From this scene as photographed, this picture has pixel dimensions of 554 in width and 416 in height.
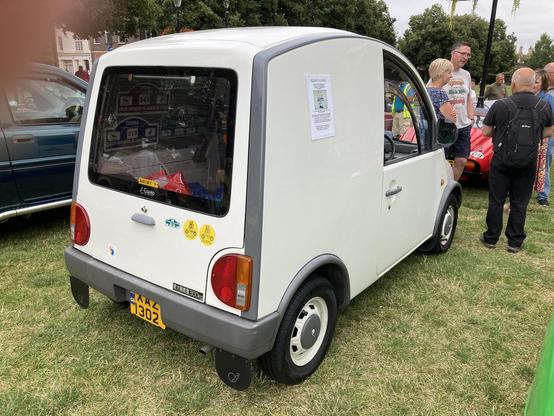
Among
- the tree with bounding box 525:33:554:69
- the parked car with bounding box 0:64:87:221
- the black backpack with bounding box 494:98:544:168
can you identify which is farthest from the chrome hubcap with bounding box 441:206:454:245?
the tree with bounding box 525:33:554:69

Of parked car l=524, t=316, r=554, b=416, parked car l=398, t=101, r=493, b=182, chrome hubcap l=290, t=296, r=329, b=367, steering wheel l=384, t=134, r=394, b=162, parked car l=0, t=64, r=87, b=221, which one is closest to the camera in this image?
parked car l=524, t=316, r=554, b=416

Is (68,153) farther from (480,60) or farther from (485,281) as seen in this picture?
(480,60)

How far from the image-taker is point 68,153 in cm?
455

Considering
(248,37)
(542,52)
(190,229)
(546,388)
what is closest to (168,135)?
(190,229)

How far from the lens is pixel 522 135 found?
4223 mm

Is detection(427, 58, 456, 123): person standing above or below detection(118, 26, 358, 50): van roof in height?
below

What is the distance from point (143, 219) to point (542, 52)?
81.1 m

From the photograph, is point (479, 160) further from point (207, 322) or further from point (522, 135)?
point (207, 322)

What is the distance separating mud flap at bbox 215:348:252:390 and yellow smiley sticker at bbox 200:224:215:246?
56 centimetres

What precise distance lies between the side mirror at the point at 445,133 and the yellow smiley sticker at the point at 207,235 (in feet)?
8.43

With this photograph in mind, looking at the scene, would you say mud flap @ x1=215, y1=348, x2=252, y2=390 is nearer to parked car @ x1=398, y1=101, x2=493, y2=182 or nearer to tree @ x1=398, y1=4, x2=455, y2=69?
parked car @ x1=398, y1=101, x2=493, y2=182

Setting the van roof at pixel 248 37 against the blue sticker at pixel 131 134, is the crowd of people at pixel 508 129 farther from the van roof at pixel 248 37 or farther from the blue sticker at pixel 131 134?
the blue sticker at pixel 131 134

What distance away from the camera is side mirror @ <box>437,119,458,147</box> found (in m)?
3.95

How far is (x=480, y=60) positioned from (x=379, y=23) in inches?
402
